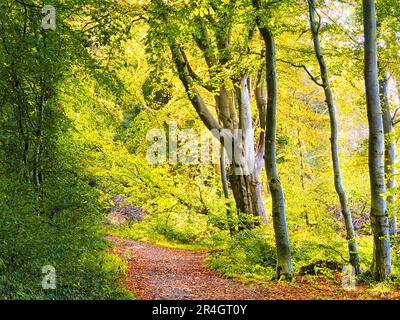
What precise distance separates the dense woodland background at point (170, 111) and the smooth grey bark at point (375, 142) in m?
0.02

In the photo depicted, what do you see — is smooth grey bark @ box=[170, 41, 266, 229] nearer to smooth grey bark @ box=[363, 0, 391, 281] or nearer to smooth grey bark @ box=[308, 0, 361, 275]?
smooth grey bark @ box=[308, 0, 361, 275]

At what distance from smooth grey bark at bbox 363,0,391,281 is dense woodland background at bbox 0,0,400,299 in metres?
0.02

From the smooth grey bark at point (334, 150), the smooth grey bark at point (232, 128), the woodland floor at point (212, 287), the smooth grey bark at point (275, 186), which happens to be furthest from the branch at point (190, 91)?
the woodland floor at point (212, 287)

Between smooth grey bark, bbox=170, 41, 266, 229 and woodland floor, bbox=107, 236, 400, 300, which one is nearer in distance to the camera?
woodland floor, bbox=107, 236, 400, 300

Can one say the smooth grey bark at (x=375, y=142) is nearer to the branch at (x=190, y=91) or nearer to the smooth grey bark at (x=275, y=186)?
the smooth grey bark at (x=275, y=186)

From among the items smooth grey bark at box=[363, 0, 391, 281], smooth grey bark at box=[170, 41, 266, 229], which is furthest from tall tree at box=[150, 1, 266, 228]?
smooth grey bark at box=[363, 0, 391, 281]

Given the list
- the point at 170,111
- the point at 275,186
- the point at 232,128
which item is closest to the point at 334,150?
the point at 275,186

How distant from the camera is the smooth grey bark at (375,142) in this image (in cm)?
681

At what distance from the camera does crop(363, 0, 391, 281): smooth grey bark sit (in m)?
6.81

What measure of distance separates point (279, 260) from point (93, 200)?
159 inches

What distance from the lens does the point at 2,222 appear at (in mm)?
4840
